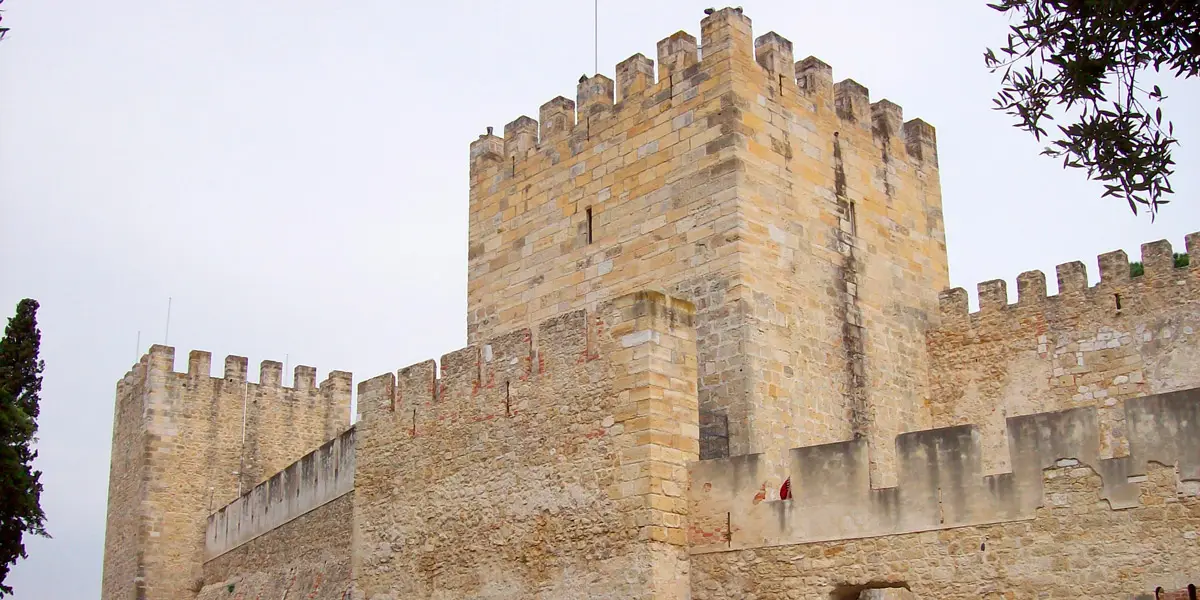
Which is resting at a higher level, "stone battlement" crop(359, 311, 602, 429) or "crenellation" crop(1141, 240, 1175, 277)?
"crenellation" crop(1141, 240, 1175, 277)

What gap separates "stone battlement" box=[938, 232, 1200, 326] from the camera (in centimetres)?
1589

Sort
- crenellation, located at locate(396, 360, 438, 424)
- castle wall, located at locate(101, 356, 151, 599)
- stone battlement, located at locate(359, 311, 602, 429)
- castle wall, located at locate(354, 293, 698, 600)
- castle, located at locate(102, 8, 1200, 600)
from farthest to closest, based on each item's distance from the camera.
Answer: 1. castle wall, located at locate(101, 356, 151, 599)
2. crenellation, located at locate(396, 360, 438, 424)
3. stone battlement, located at locate(359, 311, 602, 429)
4. castle wall, located at locate(354, 293, 698, 600)
5. castle, located at locate(102, 8, 1200, 600)

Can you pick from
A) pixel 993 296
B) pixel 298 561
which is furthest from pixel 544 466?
pixel 298 561

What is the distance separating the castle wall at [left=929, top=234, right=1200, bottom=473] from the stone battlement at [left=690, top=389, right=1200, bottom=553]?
14.4 ft

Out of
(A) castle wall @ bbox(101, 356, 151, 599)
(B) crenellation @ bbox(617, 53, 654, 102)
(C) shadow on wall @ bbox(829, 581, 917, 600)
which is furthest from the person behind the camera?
(A) castle wall @ bbox(101, 356, 151, 599)

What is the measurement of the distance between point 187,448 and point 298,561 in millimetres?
6733

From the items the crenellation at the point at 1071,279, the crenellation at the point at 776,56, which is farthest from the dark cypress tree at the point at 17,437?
the crenellation at the point at 1071,279

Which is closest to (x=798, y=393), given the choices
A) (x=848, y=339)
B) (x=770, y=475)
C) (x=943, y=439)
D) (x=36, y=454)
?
(x=848, y=339)

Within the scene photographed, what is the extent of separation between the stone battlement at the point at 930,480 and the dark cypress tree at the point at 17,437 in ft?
36.9

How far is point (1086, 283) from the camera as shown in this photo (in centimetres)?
1658

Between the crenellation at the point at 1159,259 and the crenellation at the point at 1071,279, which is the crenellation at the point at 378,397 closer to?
the crenellation at the point at 1071,279

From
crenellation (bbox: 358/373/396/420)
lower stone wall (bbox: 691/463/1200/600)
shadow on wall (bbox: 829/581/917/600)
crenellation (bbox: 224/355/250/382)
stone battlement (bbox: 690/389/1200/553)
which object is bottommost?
shadow on wall (bbox: 829/581/917/600)

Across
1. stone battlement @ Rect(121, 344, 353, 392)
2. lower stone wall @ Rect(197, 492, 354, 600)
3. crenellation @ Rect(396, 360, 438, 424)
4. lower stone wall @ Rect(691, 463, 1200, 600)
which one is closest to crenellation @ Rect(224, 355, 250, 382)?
stone battlement @ Rect(121, 344, 353, 392)

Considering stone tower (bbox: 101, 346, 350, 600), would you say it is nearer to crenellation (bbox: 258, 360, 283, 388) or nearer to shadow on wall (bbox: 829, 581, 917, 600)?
crenellation (bbox: 258, 360, 283, 388)
